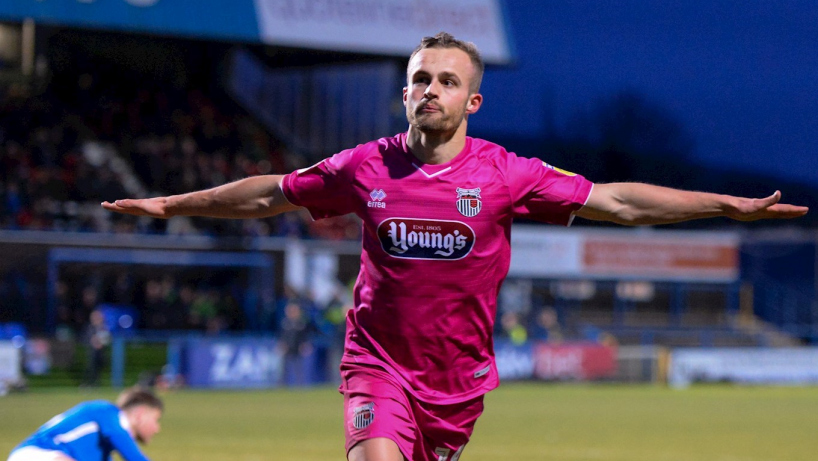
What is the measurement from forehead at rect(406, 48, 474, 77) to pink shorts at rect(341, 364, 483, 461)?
139 centimetres

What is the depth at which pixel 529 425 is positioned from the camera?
18.8 metres

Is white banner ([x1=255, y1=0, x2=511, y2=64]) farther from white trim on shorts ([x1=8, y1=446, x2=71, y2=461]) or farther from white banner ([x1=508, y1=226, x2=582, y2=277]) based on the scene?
Answer: white trim on shorts ([x1=8, y1=446, x2=71, y2=461])

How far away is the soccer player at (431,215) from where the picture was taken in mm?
5477

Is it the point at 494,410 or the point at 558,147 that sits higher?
the point at 558,147

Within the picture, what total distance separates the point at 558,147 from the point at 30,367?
48027 millimetres

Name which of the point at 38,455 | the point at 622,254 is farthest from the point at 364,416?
the point at 622,254

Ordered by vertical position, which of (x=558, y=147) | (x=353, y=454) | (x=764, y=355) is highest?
(x=558, y=147)

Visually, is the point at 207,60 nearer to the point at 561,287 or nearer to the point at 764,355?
the point at 561,287

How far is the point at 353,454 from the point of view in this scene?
538cm

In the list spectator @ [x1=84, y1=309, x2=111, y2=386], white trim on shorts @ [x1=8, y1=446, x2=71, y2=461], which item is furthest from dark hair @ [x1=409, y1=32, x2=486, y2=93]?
spectator @ [x1=84, y1=309, x2=111, y2=386]

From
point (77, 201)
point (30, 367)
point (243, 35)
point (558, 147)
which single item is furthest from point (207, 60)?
point (558, 147)

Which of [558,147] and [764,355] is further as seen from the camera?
[558,147]

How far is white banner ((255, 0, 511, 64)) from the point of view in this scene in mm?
35688

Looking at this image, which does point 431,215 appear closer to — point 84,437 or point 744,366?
point 84,437
